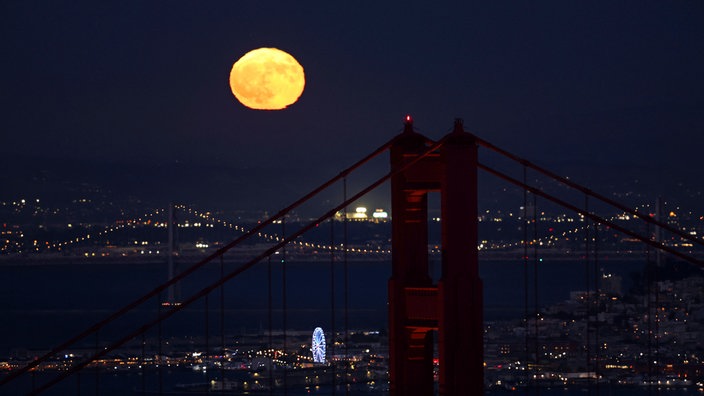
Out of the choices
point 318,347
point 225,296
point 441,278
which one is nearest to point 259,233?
point 225,296

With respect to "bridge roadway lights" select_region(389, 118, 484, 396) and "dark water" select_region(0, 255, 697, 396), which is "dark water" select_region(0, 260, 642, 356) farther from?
"bridge roadway lights" select_region(389, 118, 484, 396)

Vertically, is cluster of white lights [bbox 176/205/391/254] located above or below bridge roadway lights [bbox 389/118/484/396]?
above

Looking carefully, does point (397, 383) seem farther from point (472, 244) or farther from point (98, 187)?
point (98, 187)

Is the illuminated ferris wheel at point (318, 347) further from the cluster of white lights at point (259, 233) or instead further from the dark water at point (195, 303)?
the cluster of white lights at point (259, 233)

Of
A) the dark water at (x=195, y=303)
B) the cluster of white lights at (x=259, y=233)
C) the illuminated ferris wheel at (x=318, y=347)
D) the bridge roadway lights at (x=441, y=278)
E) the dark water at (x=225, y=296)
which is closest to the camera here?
the bridge roadway lights at (x=441, y=278)

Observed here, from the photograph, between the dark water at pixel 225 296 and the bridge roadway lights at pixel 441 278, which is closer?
the bridge roadway lights at pixel 441 278

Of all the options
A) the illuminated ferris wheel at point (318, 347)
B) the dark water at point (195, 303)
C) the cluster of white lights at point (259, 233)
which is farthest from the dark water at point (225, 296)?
the illuminated ferris wheel at point (318, 347)

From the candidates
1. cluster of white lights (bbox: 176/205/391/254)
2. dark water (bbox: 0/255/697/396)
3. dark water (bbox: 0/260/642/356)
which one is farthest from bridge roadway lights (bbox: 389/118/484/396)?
cluster of white lights (bbox: 176/205/391/254)

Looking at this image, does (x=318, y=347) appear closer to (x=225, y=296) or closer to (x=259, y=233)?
(x=259, y=233)

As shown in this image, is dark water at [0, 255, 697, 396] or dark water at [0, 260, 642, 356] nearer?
dark water at [0, 255, 697, 396]

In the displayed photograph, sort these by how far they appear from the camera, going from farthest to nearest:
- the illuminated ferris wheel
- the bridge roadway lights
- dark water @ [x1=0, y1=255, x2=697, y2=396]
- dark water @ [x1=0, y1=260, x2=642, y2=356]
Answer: dark water @ [x1=0, y1=260, x2=642, y2=356] → dark water @ [x1=0, y1=255, x2=697, y2=396] → the illuminated ferris wheel → the bridge roadway lights

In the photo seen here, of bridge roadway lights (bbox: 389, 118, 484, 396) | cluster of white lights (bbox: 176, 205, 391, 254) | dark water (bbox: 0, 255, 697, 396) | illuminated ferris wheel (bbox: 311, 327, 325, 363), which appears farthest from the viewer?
cluster of white lights (bbox: 176, 205, 391, 254)
